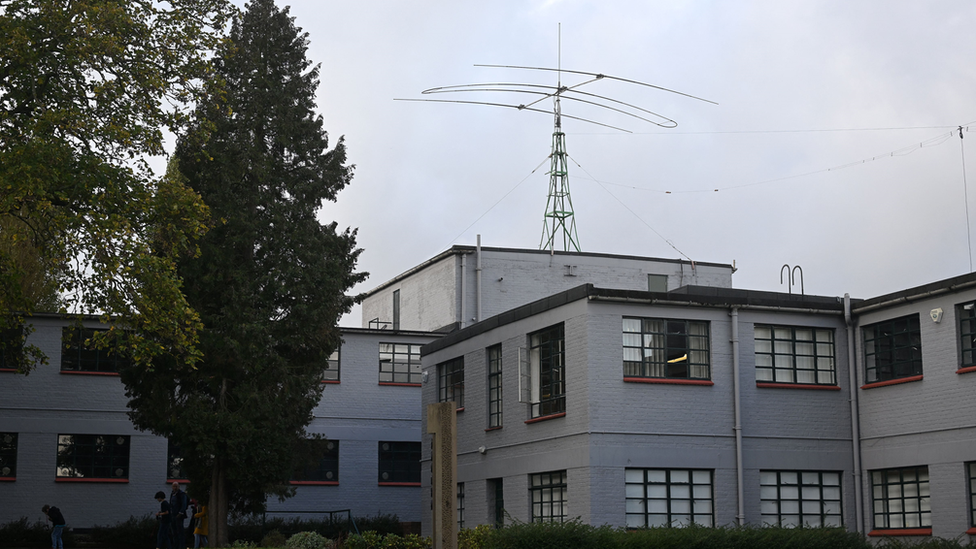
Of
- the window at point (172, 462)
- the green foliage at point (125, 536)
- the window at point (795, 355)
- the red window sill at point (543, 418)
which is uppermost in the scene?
the window at point (795, 355)

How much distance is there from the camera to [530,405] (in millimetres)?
26641

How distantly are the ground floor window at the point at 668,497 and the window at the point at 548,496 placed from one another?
1.68 m

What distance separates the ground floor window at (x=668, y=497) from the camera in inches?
950

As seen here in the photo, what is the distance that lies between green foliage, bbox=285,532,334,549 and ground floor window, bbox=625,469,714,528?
27.7 feet

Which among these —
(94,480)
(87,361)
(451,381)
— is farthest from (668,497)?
(87,361)

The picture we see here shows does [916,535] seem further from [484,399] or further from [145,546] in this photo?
[145,546]

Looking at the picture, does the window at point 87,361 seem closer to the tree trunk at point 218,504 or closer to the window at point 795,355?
the tree trunk at point 218,504

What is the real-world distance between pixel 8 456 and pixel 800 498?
25065mm

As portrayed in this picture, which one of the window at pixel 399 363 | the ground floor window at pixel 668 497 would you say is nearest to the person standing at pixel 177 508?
the ground floor window at pixel 668 497

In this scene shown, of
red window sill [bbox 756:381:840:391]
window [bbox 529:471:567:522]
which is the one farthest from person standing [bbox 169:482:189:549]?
red window sill [bbox 756:381:840:391]

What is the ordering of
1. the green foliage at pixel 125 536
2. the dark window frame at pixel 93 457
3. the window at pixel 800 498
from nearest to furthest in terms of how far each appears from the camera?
the window at pixel 800 498 < the green foliage at pixel 125 536 < the dark window frame at pixel 93 457

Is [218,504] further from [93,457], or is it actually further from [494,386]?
[93,457]

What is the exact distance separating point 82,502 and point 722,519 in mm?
21930

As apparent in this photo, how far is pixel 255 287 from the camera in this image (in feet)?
90.0
